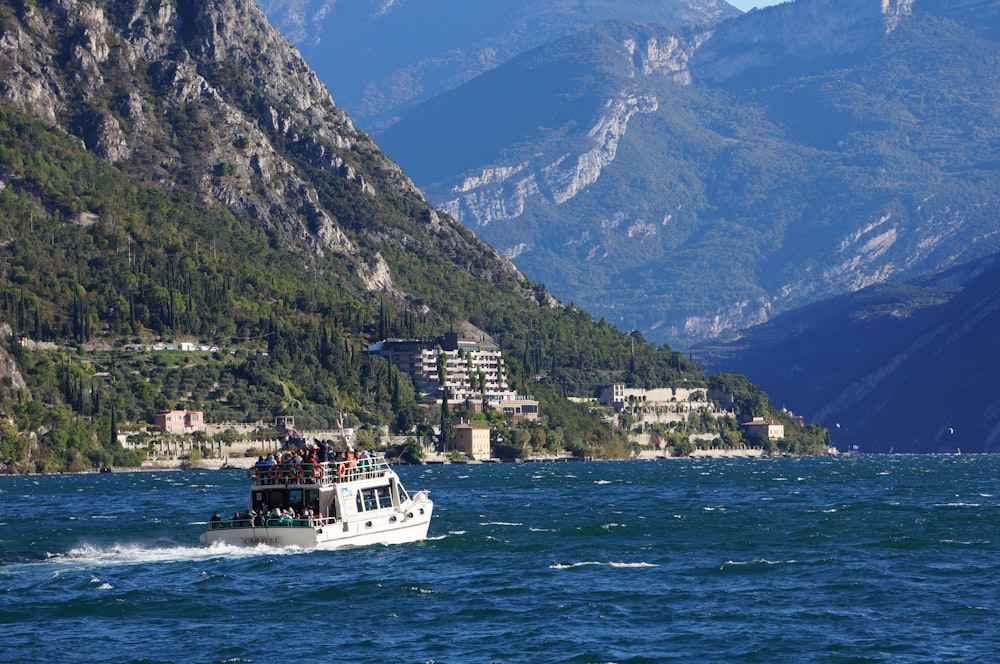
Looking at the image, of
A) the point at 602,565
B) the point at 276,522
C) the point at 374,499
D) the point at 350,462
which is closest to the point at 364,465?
the point at 350,462

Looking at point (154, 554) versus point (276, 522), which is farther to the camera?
point (154, 554)

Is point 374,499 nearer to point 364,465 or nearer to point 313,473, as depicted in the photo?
point 364,465

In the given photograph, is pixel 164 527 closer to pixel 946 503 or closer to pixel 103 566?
pixel 103 566

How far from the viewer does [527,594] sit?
329 ft

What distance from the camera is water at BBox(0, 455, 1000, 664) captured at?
84.7 m

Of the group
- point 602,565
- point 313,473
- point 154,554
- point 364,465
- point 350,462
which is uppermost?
point 350,462

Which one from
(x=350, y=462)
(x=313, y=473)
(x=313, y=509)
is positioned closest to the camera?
(x=313, y=473)

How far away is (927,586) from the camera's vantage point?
336 feet

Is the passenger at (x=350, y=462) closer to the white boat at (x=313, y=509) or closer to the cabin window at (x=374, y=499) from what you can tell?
the white boat at (x=313, y=509)

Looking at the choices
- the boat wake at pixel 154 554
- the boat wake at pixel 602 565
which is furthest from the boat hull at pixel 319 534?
the boat wake at pixel 602 565

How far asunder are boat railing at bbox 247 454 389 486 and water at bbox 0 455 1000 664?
4485 millimetres

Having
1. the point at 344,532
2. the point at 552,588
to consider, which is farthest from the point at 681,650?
the point at 344,532

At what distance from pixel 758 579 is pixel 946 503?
2847 inches

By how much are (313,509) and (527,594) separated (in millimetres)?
23529
